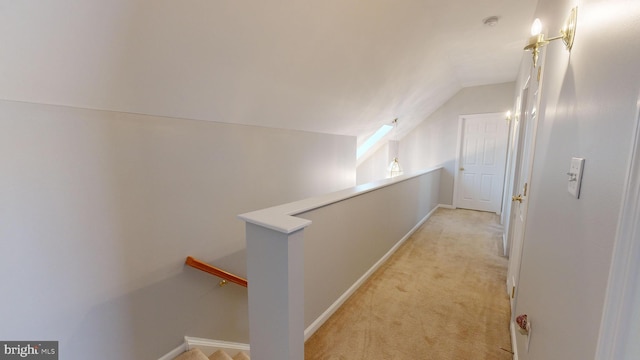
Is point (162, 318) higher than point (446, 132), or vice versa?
point (446, 132)

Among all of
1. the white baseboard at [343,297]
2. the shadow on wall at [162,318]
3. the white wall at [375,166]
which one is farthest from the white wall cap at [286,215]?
the white wall at [375,166]

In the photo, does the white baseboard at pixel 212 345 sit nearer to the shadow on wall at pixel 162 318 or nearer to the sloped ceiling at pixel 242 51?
the shadow on wall at pixel 162 318

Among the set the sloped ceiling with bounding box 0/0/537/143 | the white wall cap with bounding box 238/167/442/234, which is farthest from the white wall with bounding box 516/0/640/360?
the sloped ceiling with bounding box 0/0/537/143

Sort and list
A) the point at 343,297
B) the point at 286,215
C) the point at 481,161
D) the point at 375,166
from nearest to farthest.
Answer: the point at 286,215 → the point at 343,297 → the point at 481,161 → the point at 375,166

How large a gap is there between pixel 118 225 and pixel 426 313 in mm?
2294

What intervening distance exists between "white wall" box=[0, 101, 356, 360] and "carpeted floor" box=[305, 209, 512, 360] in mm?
1176

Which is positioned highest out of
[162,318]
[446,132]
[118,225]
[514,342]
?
[446,132]

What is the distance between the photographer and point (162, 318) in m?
1.96

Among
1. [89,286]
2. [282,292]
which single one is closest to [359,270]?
[282,292]

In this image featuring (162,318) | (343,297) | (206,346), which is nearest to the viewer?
(162,318)

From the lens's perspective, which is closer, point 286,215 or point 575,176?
point 575,176

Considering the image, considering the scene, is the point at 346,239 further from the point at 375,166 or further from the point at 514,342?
the point at 375,166

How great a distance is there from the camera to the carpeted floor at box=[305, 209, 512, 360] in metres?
1.63

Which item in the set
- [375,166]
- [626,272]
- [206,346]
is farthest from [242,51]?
[375,166]
